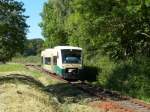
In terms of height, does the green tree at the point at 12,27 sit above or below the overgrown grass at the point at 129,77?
above

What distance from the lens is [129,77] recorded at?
101 feet

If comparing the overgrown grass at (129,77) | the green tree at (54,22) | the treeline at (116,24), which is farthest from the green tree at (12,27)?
the green tree at (54,22)

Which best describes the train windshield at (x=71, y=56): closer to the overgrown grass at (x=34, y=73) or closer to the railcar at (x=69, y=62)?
the railcar at (x=69, y=62)

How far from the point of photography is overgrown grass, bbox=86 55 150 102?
28.2m

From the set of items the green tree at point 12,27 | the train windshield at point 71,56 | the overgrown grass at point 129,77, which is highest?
the green tree at point 12,27

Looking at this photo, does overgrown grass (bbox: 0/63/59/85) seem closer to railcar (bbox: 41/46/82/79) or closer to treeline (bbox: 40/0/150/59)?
railcar (bbox: 41/46/82/79)

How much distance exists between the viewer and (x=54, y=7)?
83.9 meters

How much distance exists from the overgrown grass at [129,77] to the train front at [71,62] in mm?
3083

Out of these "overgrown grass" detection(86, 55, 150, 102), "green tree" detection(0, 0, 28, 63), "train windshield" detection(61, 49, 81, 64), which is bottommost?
"overgrown grass" detection(86, 55, 150, 102)

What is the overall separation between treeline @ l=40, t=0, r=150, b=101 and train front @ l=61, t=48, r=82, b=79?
1552 mm

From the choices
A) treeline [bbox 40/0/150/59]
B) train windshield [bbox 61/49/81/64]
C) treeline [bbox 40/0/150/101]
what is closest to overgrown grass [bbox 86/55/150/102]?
treeline [bbox 40/0/150/101]

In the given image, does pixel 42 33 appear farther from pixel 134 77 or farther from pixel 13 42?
pixel 134 77

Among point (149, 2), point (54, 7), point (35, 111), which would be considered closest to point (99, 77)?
point (149, 2)

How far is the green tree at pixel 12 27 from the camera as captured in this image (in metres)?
34.9
